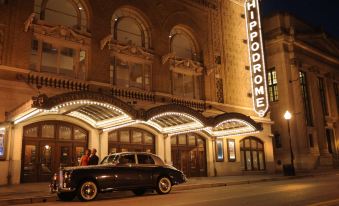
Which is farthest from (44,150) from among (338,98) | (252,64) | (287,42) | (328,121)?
(338,98)

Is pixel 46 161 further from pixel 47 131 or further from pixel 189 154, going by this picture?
pixel 189 154

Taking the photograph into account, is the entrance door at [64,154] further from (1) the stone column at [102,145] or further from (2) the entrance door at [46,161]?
(1) the stone column at [102,145]

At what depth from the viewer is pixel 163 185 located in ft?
49.4

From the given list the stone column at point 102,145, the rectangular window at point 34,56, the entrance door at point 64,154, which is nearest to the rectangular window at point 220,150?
the stone column at point 102,145

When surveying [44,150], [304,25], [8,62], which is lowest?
[44,150]

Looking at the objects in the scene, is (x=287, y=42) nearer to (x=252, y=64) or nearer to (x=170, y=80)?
(x=252, y=64)

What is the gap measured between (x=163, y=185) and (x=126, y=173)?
191 cm

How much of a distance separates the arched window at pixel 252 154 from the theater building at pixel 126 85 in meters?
0.09

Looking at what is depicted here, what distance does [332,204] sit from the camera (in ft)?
32.3

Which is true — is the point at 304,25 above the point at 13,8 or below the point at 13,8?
above

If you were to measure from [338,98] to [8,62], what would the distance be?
1547 inches

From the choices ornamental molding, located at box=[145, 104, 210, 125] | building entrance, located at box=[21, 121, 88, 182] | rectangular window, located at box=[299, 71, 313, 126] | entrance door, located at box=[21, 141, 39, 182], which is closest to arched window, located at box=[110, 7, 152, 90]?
ornamental molding, located at box=[145, 104, 210, 125]

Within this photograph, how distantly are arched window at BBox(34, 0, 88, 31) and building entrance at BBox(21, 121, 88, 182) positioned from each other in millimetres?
6026

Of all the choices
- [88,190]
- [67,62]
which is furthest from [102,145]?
[88,190]
